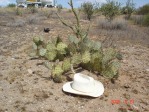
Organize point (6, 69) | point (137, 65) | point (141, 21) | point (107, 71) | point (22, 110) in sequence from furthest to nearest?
point (141, 21)
point (137, 65)
point (6, 69)
point (107, 71)
point (22, 110)

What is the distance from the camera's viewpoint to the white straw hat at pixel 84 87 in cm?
414

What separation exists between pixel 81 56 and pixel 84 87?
42.9 inches

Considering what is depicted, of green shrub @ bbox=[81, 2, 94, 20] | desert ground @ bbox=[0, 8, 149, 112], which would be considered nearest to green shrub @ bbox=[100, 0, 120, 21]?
green shrub @ bbox=[81, 2, 94, 20]

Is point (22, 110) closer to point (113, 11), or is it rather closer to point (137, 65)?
point (137, 65)

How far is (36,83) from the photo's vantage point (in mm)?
4730

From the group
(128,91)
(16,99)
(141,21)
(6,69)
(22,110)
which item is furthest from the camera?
(141,21)

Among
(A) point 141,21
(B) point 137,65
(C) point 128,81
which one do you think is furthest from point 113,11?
(C) point 128,81

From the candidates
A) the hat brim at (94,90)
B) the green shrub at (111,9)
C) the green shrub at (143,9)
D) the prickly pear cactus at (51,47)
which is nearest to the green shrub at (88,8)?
the green shrub at (111,9)

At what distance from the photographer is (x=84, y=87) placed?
4129mm

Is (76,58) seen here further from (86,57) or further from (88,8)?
(88,8)

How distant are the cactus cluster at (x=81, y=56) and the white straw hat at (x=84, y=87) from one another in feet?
1.64

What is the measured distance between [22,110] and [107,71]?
5.93 ft

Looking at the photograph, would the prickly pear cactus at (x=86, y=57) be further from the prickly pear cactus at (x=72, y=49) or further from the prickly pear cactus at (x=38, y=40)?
the prickly pear cactus at (x=38, y=40)

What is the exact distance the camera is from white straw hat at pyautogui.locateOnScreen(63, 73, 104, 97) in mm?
4137
